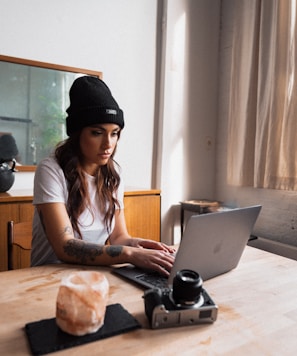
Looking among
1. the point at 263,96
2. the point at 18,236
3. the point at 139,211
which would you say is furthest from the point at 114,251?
the point at 263,96

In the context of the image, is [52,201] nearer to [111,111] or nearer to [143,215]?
[111,111]

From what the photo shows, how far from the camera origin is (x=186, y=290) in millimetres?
696

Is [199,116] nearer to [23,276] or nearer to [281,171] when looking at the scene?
[281,171]

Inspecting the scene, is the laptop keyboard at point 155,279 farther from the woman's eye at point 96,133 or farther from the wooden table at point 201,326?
the woman's eye at point 96,133

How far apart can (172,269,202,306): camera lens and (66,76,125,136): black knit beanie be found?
0.78 meters

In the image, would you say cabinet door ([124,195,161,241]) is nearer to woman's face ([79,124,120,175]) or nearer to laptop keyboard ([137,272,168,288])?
woman's face ([79,124,120,175])

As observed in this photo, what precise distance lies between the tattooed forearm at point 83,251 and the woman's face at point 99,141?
16.2 inches

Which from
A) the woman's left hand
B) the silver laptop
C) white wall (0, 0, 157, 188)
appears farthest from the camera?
white wall (0, 0, 157, 188)

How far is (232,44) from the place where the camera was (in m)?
2.99

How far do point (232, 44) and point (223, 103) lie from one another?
527 millimetres

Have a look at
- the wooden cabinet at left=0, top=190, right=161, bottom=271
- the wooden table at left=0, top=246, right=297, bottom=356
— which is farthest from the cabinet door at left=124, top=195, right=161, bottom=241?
the wooden table at left=0, top=246, right=297, bottom=356

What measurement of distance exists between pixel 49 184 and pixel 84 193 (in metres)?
0.17

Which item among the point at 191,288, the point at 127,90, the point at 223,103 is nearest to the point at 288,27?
the point at 223,103

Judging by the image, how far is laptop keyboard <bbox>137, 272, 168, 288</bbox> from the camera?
36.3 inches
